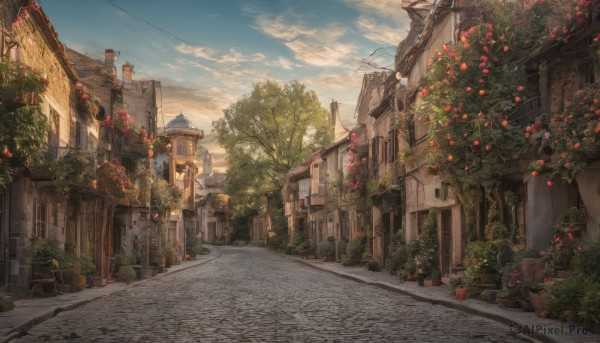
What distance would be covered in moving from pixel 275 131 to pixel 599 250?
50.6 metres

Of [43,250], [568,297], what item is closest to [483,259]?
[568,297]

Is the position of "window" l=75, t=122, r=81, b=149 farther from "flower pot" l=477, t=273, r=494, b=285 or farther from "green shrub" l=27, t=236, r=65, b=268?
"flower pot" l=477, t=273, r=494, b=285

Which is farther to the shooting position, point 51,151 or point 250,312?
point 51,151

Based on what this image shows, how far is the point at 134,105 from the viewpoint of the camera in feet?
117

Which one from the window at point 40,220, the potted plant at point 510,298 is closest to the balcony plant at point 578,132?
the potted plant at point 510,298

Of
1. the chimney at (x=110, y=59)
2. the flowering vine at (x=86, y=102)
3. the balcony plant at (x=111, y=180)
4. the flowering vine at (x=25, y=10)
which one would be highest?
the chimney at (x=110, y=59)

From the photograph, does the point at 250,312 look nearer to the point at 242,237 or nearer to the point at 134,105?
the point at 134,105

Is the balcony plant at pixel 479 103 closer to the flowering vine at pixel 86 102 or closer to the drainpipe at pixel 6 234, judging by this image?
the drainpipe at pixel 6 234

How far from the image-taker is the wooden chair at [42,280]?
17750 millimetres

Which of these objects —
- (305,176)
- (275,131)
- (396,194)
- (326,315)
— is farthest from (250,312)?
(275,131)

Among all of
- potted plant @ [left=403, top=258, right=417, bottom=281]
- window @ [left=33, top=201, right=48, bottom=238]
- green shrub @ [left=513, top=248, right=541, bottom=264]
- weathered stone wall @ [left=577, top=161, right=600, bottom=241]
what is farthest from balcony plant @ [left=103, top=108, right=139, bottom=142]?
weathered stone wall @ [left=577, top=161, right=600, bottom=241]

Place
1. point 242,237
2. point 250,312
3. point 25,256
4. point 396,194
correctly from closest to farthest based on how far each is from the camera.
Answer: point 250,312 → point 25,256 → point 396,194 → point 242,237

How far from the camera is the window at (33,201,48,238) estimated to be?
19.2 metres

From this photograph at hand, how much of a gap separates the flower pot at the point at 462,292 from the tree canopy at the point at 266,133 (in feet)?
150
